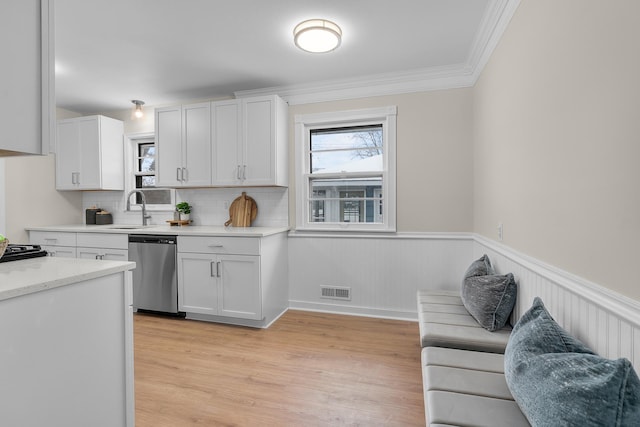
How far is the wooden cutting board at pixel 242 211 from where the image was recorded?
3.78m


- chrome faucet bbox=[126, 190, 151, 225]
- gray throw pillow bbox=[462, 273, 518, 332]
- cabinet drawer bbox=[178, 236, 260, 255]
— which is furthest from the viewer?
chrome faucet bbox=[126, 190, 151, 225]

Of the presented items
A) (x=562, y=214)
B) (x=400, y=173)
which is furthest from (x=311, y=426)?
(x=400, y=173)

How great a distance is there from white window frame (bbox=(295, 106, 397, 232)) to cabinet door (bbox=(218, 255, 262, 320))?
0.79m

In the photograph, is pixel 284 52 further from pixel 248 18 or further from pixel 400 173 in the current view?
pixel 400 173

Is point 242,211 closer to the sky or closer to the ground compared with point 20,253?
closer to the sky

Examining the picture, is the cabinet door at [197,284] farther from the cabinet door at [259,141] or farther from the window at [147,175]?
the window at [147,175]

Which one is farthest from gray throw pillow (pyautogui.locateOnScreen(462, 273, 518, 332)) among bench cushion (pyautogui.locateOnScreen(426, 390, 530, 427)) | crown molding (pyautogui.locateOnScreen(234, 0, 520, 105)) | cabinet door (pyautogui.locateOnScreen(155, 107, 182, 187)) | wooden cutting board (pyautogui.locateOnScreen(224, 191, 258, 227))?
cabinet door (pyautogui.locateOnScreen(155, 107, 182, 187))

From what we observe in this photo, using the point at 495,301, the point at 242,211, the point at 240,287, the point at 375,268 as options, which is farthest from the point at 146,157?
the point at 495,301

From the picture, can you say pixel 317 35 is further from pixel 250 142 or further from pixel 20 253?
pixel 20 253

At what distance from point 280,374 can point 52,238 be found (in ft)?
11.0

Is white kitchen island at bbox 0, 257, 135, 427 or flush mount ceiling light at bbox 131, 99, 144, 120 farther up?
flush mount ceiling light at bbox 131, 99, 144, 120

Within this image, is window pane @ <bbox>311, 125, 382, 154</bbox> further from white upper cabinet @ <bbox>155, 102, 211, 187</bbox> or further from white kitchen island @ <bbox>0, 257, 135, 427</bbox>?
white kitchen island @ <bbox>0, 257, 135, 427</bbox>

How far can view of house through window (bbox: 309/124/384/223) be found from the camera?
11.6 ft

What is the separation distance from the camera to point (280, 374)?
229 centimetres
